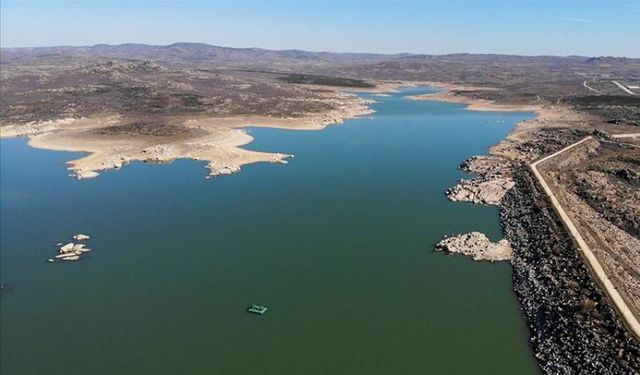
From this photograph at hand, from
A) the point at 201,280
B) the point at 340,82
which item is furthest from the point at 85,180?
the point at 340,82

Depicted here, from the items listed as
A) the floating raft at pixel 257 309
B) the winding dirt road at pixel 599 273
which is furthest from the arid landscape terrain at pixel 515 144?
the floating raft at pixel 257 309

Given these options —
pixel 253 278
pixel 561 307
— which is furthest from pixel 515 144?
pixel 253 278

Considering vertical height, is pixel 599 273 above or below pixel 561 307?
above

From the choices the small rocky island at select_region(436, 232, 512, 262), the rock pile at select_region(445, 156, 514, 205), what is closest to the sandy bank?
the rock pile at select_region(445, 156, 514, 205)

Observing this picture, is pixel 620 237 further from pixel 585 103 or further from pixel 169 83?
pixel 169 83

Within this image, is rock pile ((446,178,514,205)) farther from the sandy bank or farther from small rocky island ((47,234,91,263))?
small rocky island ((47,234,91,263))

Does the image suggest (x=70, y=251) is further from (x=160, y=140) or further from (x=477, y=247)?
(x=160, y=140)
